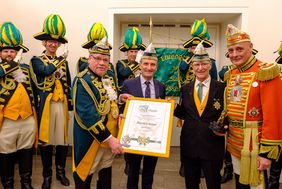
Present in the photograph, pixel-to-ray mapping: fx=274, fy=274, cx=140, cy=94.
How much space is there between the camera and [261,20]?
4.09 m

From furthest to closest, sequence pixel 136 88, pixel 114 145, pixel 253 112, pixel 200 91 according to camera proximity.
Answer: pixel 136 88 → pixel 200 91 → pixel 114 145 → pixel 253 112

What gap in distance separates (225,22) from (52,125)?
11.1ft

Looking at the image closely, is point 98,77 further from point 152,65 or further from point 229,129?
point 229,129

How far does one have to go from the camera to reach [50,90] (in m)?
3.15

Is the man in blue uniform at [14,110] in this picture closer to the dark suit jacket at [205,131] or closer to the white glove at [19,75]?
the white glove at [19,75]

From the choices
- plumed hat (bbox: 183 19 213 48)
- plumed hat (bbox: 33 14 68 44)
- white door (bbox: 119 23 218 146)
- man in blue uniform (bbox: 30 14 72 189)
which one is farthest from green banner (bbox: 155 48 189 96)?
plumed hat (bbox: 33 14 68 44)

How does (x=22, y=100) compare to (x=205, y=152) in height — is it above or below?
above

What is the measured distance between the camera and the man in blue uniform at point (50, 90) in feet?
10.1

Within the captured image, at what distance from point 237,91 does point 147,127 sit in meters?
0.74

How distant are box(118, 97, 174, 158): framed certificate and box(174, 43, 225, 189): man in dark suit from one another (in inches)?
8.4

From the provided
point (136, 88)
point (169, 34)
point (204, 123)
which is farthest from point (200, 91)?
point (169, 34)

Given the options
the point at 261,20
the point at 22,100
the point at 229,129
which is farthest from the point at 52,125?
the point at 261,20

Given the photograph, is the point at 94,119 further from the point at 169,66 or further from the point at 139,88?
the point at 169,66

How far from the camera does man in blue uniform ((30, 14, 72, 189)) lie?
308 centimetres
